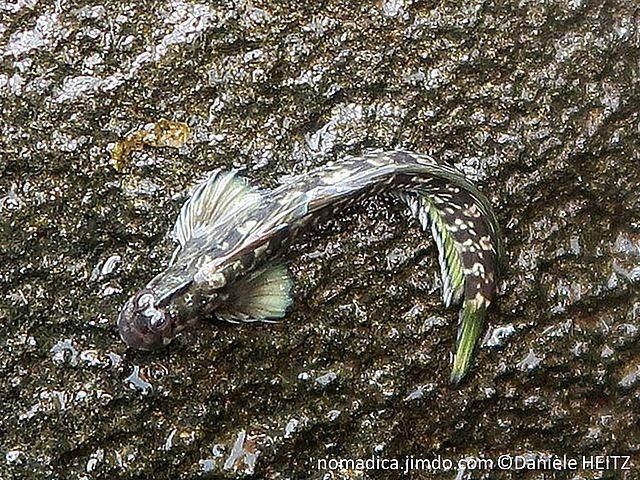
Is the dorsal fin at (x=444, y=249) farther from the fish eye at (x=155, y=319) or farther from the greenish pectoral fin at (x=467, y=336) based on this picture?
the fish eye at (x=155, y=319)

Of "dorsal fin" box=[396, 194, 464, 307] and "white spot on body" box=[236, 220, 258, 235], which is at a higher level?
"white spot on body" box=[236, 220, 258, 235]

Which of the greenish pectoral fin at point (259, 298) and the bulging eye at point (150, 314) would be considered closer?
the bulging eye at point (150, 314)

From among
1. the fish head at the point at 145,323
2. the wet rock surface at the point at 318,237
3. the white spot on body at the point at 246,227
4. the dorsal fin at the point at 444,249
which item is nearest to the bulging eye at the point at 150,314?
the fish head at the point at 145,323

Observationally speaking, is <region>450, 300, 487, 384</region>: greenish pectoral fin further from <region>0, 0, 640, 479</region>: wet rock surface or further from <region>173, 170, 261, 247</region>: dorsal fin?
<region>173, 170, 261, 247</region>: dorsal fin

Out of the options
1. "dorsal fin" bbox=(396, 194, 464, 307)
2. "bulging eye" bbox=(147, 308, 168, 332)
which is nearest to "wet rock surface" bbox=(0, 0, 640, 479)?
"dorsal fin" bbox=(396, 194, 464, 307)

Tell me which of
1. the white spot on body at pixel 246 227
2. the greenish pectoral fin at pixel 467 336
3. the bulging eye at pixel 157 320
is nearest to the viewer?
the bulging eye at pixel 157 320

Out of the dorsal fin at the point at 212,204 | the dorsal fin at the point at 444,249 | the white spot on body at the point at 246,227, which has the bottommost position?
the dorsal fin at the point at 444,249

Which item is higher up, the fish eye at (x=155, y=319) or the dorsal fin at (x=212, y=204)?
the dorsal fin at (x=212, y=204)
